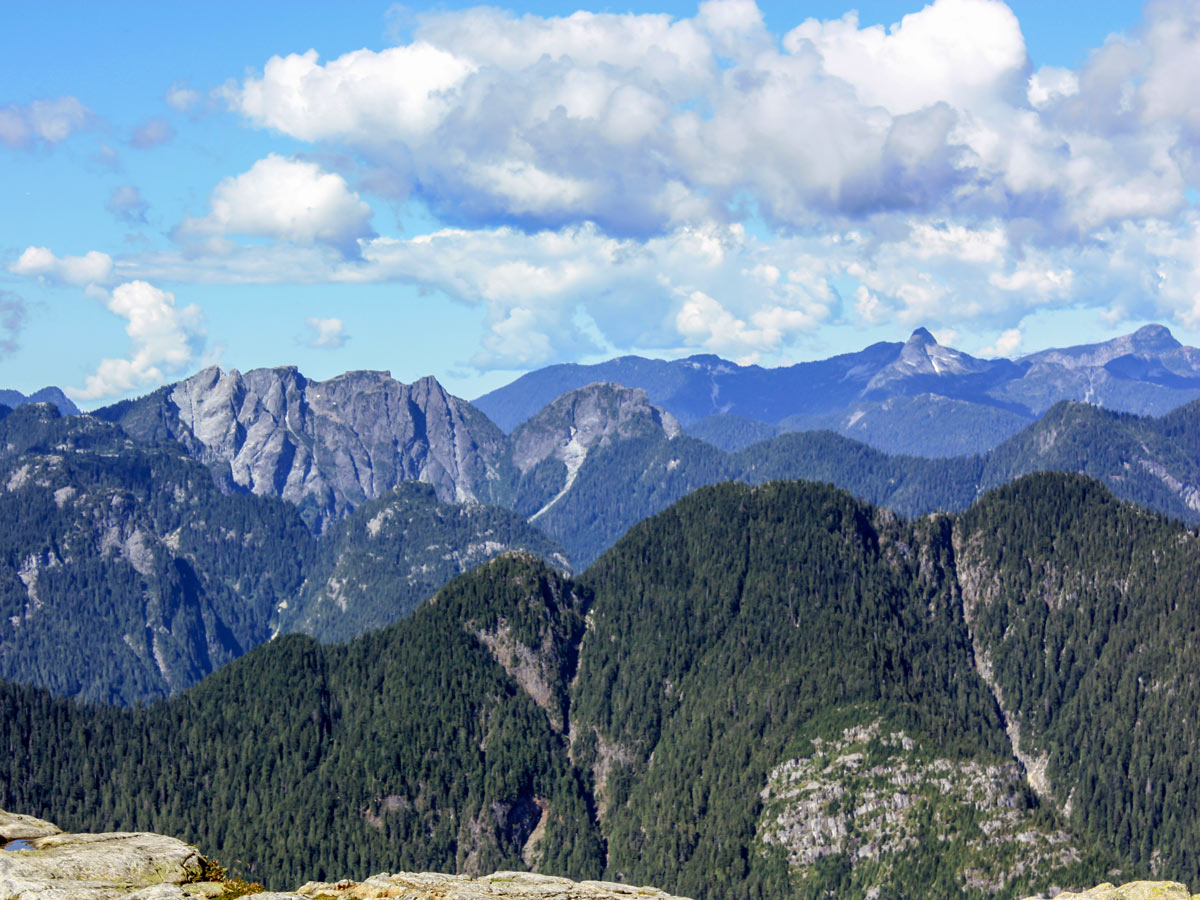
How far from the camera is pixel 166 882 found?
267 feet

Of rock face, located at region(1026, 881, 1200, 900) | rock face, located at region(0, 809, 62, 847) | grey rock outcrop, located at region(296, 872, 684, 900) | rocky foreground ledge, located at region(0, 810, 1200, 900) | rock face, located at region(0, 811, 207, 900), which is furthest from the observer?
rock face, located at region(0, 809, 62, 847)

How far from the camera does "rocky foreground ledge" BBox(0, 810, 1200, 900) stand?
75.0 metres

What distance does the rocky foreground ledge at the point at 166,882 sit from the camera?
75000mm

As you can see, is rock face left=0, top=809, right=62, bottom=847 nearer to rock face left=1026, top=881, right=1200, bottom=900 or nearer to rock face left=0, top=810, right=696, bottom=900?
rock face left=0, top=810, right=696, bottom=900

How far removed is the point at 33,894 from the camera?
72.5 m

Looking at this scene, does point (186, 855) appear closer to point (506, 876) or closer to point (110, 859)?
point (110, 859)

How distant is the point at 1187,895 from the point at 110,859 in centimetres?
7592

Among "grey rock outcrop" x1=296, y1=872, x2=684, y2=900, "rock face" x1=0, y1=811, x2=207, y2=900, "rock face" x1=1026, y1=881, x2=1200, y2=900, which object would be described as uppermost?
"rock face" x1=0, y1=811, x2=207, y2=900

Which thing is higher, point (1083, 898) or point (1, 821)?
point (1, 821)

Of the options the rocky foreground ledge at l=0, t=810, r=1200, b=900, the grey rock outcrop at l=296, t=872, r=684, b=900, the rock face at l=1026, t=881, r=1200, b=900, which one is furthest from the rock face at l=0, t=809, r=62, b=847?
the rock face at l=1026, t=881, r=1200, b=900

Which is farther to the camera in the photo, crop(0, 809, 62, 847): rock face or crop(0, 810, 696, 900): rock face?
crop(0, 809, 62, 847): rock face

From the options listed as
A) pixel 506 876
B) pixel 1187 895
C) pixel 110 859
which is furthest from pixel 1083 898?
pixel 110 859

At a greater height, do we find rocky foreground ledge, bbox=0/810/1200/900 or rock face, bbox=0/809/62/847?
rock face, bbox=0/809/62/847

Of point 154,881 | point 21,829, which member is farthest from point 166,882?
point 21,829
